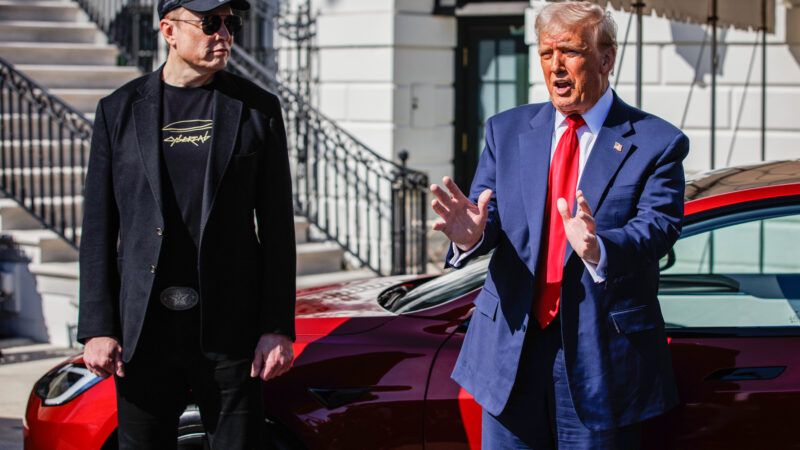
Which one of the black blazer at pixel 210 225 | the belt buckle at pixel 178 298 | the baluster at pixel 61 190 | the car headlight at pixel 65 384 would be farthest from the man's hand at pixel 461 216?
the baluster at pixel 61 190

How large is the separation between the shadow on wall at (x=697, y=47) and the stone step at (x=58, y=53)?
18.9 feet

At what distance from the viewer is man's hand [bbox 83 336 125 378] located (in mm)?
3656

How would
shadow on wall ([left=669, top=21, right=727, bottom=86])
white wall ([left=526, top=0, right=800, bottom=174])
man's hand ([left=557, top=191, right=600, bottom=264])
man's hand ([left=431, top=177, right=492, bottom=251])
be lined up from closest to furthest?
man's hand ([left=557, top=191, right=600, bottom=264])
man's hand ([left=431, top=177, right=492, bottom=251])
white wall ([left=526, top=0, right=800, bottom=174])
shadow on wall ([left=669, top=21, right=727, bottom=86])

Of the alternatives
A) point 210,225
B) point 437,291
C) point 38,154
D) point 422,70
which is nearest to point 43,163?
point 38,154

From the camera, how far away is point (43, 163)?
10141 mm

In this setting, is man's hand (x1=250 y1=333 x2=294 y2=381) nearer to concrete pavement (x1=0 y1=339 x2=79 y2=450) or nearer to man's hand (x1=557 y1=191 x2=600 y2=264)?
man's hand (x1=557 y1=191 x2=600 y2=264)

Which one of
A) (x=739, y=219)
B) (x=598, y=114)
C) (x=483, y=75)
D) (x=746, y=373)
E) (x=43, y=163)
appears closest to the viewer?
(x=598, y=114)

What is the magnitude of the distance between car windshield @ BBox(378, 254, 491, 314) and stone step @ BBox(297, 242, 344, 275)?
537 cm

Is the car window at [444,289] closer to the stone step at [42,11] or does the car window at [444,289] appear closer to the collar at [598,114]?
the collar at [598,114]

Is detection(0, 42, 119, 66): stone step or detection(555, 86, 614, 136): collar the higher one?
detection(0, 42, 119, 66): stone step

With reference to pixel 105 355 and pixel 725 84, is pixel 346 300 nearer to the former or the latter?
pixel 105 355

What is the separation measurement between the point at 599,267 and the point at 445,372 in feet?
3.67

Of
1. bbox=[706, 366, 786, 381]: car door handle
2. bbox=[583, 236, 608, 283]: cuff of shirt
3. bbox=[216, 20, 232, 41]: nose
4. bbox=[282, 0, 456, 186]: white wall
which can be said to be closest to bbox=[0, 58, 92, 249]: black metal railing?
bbox=[282, 0, 456, 186]: white wall

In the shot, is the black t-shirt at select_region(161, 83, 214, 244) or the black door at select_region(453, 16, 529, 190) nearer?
the black t-shirt at select_region(161, 83, 214, 244)
